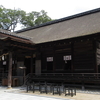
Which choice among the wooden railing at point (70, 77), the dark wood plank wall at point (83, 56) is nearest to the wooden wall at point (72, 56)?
the dark wood plank wall at point (83, 56)

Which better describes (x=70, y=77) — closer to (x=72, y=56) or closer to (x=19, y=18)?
(x=72, y=56)

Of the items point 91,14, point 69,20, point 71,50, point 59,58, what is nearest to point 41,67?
point 59,58

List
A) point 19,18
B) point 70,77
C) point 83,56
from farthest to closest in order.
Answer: point 19,18 → point 83,56 → point 70,77

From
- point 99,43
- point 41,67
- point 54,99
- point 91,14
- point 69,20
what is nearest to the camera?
point 54,99

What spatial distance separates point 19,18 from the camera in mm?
40375

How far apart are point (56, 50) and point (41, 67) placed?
2775mm

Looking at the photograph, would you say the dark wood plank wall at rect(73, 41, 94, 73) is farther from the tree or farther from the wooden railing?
the tree

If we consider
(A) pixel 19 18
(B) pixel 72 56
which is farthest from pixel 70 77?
(A) pixel 19 18

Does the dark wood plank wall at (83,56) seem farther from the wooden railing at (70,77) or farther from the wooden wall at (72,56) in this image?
the wooden railing at (70,77)

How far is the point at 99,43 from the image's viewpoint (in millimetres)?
12352

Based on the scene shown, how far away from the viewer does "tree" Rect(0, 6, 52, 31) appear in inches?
1474

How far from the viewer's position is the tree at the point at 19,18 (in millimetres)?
37444

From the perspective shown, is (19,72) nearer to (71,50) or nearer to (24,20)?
(71,50)

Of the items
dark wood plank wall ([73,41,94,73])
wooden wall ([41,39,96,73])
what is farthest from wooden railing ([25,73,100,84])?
dark wood plank wall ([73,41,94,73])
